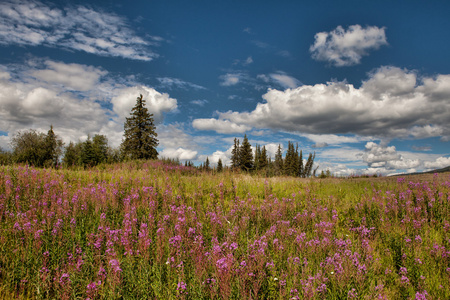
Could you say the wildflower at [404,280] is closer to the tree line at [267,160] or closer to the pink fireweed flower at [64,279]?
the pink fireweed flower at [64,279]

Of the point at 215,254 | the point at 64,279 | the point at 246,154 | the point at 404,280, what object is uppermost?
the point at 246,154

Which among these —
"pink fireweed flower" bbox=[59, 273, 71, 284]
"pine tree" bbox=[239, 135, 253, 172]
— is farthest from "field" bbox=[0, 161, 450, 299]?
"pine tree" bbox=[239, 135, 253, 172]

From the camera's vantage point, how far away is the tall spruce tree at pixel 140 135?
138ft

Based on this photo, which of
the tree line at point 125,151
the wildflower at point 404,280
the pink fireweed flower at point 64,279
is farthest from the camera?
the tree line at point 125,151

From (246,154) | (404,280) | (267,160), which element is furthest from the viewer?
(267,160)

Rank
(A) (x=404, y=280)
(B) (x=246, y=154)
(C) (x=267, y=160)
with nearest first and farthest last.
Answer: (A) (x=404, y=280) → (B) (x=246, y=154) → (C) (x=267, y=160)

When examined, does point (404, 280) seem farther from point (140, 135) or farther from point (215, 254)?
point (140, 135)

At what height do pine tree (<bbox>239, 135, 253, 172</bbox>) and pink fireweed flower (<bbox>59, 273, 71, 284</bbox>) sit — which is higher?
pine tree (<bbox>239, 135, 253, 172</bbox>)

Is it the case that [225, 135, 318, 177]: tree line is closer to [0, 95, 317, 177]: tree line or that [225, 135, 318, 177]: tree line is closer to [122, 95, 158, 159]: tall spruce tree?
[0, 95, 317, 177]: tree line

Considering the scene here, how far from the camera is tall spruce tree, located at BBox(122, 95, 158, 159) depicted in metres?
42.0

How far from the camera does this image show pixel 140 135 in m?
42.8

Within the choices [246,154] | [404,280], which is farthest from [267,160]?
[404,280]

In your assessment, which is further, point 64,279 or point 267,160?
point 267,160

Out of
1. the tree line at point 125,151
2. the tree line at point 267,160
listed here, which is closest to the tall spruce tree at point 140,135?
the tree line at point 125,151
